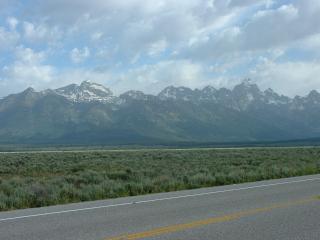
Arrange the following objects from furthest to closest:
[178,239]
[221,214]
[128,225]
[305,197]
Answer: [305,197] < [221,214] < [128,225] < [178,239]

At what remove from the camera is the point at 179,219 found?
400 inches

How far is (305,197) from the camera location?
13.4m

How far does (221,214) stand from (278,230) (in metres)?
1.99

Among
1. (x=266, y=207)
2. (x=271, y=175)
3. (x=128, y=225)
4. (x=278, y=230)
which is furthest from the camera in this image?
(x=271, y=175)

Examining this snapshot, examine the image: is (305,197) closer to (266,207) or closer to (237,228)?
(266,207)

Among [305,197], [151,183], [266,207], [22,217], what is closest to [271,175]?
[151,183]

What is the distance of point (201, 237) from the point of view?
8234 millimetres

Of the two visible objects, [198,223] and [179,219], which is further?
[179,219]

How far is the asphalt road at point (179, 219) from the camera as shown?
8.56 meters

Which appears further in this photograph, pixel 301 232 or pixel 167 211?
pixel 167 211

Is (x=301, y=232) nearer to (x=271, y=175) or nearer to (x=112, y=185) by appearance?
(x=112, y=185)

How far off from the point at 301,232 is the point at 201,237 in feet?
5.16

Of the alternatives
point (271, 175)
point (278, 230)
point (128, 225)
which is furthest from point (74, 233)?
point (271, 175)

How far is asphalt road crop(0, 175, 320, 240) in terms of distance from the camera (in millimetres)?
8562
